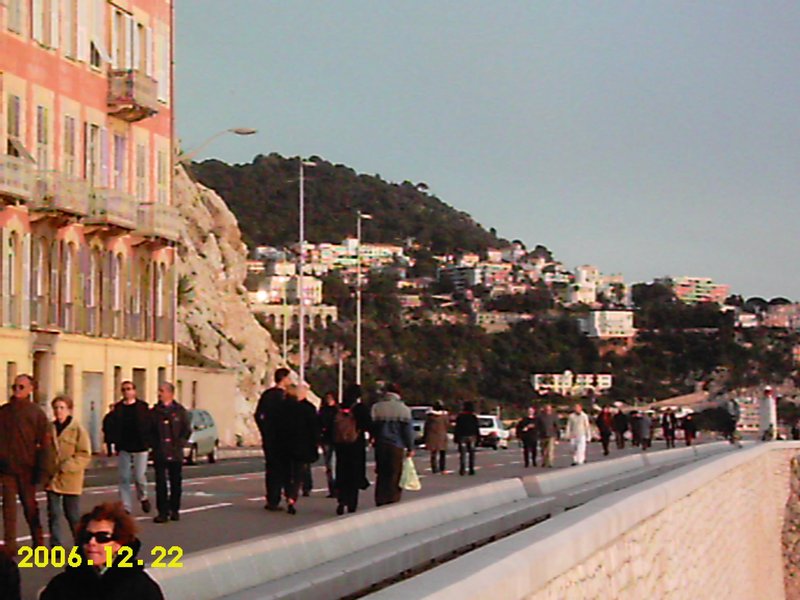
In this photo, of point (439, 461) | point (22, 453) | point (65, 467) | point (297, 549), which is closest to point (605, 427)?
point (439, 461)

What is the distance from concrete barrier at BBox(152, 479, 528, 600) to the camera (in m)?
13.8

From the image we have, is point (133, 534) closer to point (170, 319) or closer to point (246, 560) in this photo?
point (246, 560)

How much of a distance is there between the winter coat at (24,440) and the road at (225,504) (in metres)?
1.30

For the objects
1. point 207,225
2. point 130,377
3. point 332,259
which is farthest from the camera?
point 332,259

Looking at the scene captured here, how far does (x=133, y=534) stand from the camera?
9.51m

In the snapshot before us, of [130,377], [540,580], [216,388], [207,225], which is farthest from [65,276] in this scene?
[540,580]

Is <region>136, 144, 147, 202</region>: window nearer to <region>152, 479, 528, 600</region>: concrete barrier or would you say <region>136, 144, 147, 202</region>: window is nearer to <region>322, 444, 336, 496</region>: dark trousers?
<region>322, 444, 336, 496</region>: dark trousers

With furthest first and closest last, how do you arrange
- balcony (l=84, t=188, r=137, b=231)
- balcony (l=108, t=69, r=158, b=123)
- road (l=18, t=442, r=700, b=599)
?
balcony (l=108, t=69, r=158, b=123)
balcony (l=84, t=188, r=137, b=231)
road (l=18, t=442, r=700, b=599)

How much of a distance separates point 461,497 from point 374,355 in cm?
12649

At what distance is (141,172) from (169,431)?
3788 centimetres

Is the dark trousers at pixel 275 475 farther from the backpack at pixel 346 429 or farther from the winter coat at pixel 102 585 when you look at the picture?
the winter coat at pixel 102 585

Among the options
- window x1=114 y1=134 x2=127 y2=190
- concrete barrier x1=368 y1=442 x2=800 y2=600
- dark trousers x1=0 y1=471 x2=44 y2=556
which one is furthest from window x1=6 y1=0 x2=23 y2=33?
dark trousers x1=0 y1=471 x2=44 y2=556

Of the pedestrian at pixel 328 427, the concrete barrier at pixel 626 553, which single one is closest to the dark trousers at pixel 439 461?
the concrete barrier at pixel 626 553
